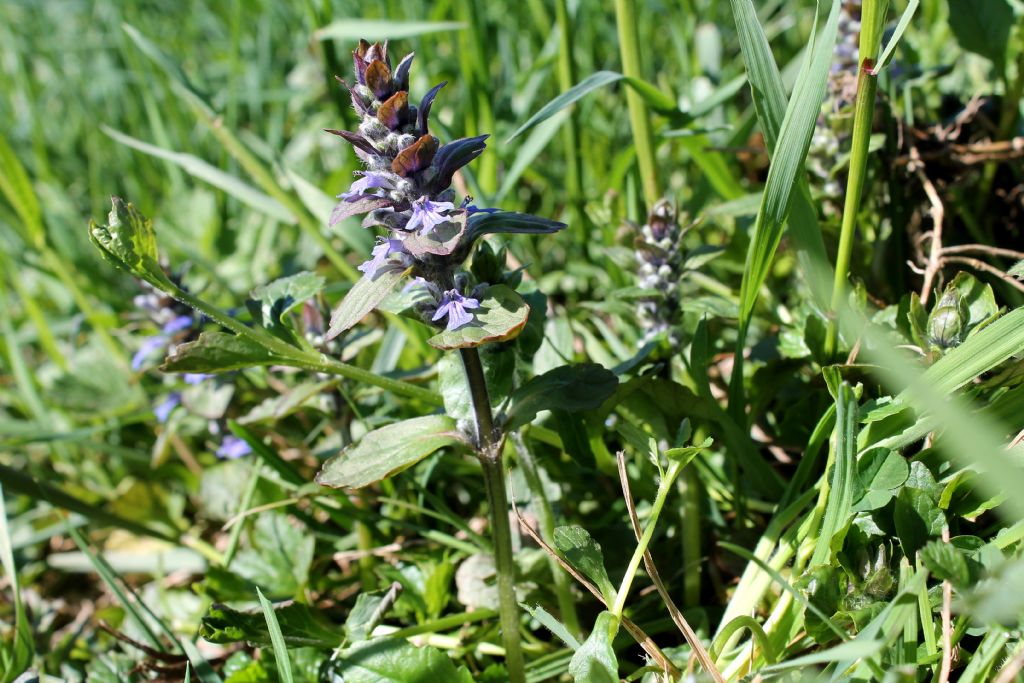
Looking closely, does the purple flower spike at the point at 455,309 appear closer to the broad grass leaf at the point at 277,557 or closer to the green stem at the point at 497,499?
the green stem at the point at 497,499

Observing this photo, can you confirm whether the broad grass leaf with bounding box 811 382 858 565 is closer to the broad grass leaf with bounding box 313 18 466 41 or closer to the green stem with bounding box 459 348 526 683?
the green stem with bounding box 459 348 526 683

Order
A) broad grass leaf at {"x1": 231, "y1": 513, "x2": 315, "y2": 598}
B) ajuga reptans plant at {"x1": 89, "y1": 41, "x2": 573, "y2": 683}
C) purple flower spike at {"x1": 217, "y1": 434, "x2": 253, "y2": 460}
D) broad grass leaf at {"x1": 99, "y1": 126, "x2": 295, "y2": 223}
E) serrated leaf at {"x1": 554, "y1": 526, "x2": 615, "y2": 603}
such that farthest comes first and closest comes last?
1. broad grass leaf at {"x1": 99, "y1": 126, "x2": 295, "y2": 223}
2. purple flower spike at {"x1": 217, "y1": 434, "x2": 253, "y2": 460}
3. broad grass leaf at {"x1": 231, "y1": 513, "x2": 315, "y2": 598}
4. serrated leaf at {"x1": 554, "y1": 526, "x2": 615, "y2": 603}
5. ajuga reptans plant at {"x1": 89, "y1": 41, "x2": 573, "y2": 683}

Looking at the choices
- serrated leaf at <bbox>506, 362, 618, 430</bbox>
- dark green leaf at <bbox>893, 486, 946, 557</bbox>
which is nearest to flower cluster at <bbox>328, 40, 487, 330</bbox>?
serrated leaf at <bbox>506, 362, 618, 430</bbox>

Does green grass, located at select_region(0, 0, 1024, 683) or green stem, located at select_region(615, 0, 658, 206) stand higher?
green stem, located at select_region(615, 0, 658, 206)

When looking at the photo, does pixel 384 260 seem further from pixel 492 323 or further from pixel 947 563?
pixel 947 563

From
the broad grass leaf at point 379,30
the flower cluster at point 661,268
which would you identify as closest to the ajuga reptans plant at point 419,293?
the flower cluster at point 661,268

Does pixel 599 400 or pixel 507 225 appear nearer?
pixel 507 225

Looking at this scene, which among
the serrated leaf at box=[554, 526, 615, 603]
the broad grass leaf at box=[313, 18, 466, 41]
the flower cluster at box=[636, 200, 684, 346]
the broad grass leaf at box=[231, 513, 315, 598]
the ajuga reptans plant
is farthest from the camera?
the broad grass leaf at box=[313, 18, 466, 41]

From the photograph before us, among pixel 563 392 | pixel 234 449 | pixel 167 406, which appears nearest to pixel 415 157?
pixel 563 392
